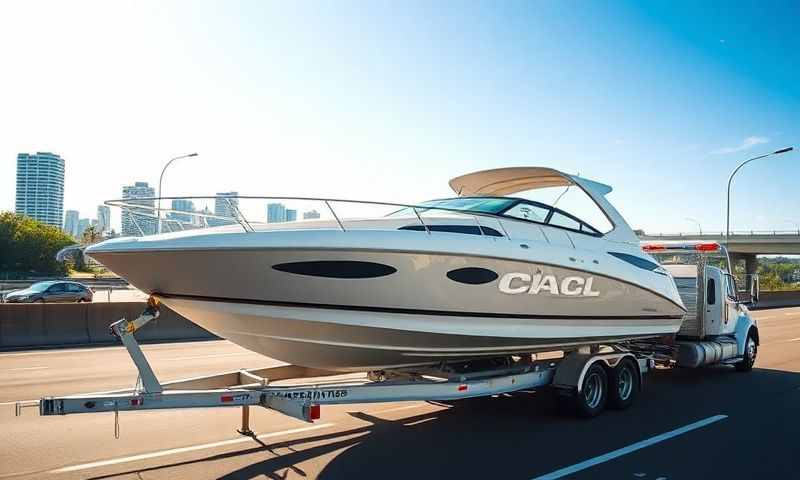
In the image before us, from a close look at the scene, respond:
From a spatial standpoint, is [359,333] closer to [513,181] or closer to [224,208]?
[224,208]

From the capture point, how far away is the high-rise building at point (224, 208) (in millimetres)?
5184

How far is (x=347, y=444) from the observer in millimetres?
5766

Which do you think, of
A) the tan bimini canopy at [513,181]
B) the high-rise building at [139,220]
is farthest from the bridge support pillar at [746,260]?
the high-rise building at [139,220]

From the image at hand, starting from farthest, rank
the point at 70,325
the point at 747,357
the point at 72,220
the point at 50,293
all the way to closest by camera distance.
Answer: the point at 72,220, the point at 50,293, the point at 70,325, the point at 747,357

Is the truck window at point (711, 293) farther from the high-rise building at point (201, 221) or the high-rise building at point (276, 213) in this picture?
the high-rise building at point (201, 221)

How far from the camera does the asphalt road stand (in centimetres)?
501

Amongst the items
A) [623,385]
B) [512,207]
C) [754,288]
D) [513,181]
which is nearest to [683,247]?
[754,288]

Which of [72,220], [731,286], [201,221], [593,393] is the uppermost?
[72,220]

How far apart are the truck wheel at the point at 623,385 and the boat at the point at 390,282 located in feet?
2.27

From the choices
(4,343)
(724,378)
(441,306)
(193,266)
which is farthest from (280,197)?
(4,343)

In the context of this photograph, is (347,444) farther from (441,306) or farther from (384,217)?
(384,217)

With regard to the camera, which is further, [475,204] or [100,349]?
[100,349]

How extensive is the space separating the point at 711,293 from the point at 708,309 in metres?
0.31

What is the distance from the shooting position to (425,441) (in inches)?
234
